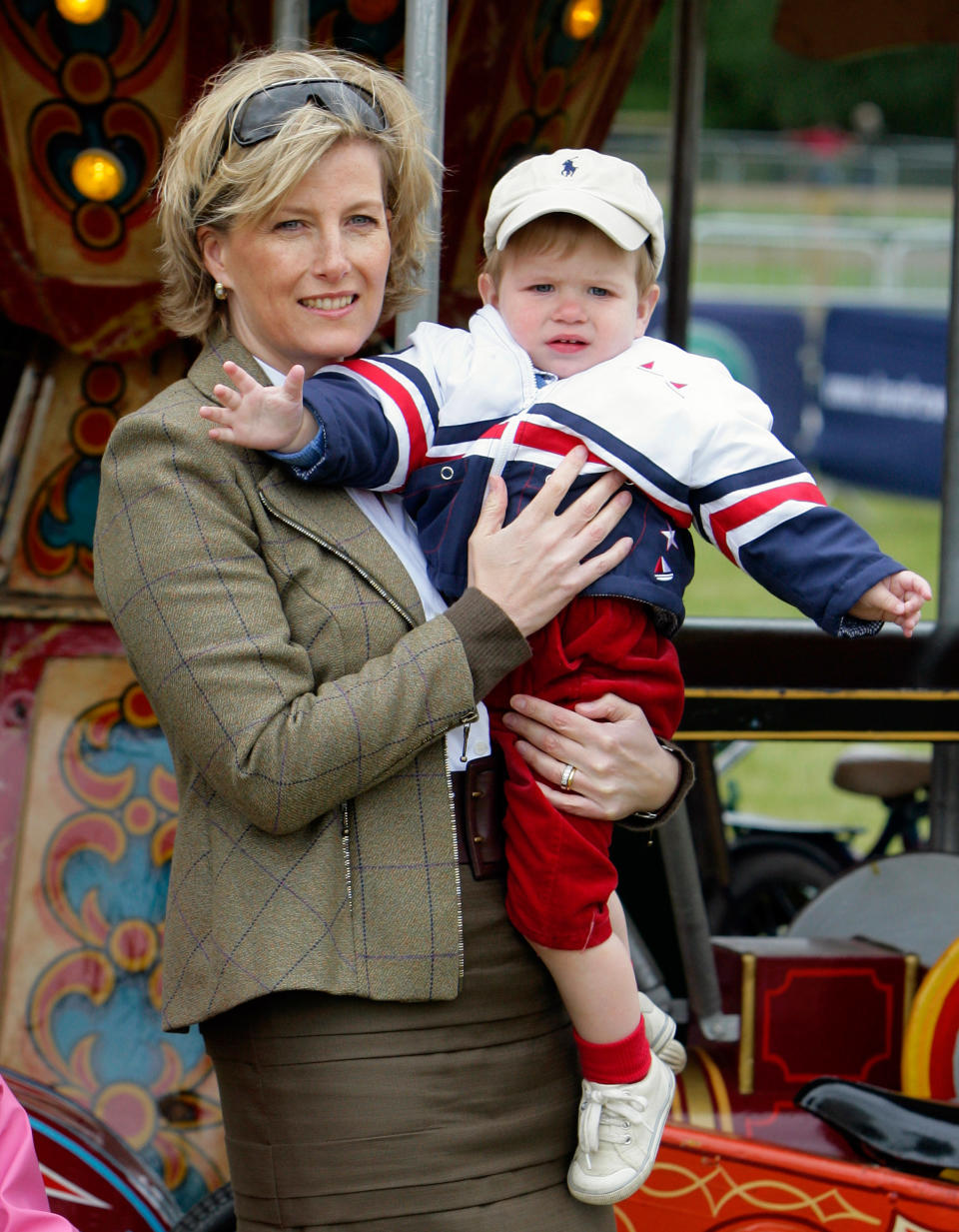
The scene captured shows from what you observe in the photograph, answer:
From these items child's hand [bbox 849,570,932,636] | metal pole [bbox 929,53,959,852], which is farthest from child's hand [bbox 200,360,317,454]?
metal pole [bbox 929,53,959,852]

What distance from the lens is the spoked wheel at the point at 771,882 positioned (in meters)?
4.21

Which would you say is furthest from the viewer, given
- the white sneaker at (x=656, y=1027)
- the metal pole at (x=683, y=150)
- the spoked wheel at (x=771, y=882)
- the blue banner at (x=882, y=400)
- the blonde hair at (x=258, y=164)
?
the blue banner at (x=882, y=400)

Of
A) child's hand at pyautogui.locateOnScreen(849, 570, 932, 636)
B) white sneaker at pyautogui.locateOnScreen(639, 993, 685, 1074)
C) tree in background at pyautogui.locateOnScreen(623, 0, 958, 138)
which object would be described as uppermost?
tree in background at pyautogui.locateOnScreen(623, 0, 958, 138)

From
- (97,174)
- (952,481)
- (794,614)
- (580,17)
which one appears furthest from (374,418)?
(794,614)

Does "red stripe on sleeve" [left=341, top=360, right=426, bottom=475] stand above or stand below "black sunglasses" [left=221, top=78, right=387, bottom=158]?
below

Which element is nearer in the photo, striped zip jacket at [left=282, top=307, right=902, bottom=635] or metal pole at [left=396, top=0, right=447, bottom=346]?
striped zip jacket at [left=282, top=307, right=902, bottom=635]

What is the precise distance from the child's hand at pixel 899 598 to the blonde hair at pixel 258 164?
698mm

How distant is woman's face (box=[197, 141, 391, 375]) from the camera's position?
171 cm

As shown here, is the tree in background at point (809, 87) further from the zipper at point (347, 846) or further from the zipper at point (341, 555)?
the zipper at point (347, 846)

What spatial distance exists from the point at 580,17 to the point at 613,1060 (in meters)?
1.99

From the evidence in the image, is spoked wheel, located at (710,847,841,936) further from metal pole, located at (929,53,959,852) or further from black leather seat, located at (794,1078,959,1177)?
black leather seat, located at (794,1078,959,1177)

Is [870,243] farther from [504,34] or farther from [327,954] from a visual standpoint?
[327,954]

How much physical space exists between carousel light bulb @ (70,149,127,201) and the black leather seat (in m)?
1.89

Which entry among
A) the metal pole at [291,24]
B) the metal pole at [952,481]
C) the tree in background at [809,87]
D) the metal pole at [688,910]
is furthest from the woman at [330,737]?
the tree in background at [809,87]
